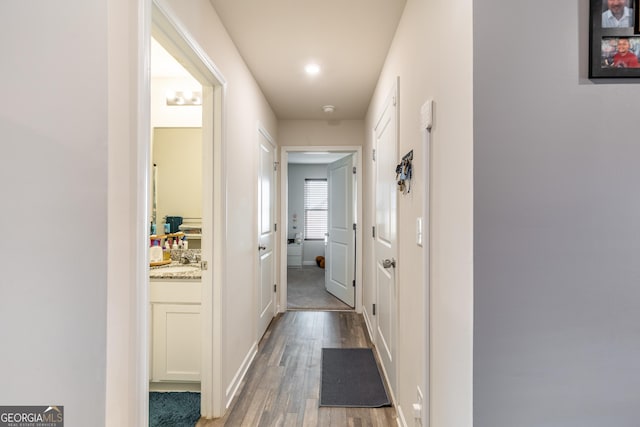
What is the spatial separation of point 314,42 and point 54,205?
2048 millimetres

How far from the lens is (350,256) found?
169 inches

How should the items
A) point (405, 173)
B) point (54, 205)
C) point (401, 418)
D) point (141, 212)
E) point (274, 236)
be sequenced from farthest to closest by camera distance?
point (274, 236) → point (401, 418) → point (405, 173) → point (141, 212) → point (54, 205)

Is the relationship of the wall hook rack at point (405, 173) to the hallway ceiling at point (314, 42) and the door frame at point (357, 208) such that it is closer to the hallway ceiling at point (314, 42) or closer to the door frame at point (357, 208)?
the hallway ceiling at point (314, 42)

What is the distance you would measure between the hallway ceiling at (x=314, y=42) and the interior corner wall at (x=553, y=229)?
1.26 m

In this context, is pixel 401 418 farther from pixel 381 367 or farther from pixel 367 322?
pixel 367 322

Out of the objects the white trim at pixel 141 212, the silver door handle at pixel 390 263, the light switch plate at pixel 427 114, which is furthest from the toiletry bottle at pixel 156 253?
the light switch plate at pixel 427 114

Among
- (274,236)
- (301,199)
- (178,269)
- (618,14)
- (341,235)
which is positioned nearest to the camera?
(618,14)

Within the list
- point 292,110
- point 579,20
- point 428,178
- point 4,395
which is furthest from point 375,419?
point 292,110

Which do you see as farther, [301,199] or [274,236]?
[301,199]

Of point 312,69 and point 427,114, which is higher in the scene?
point 312,69

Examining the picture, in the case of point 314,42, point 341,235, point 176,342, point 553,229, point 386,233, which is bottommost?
point 176,342

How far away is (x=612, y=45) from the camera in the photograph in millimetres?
895

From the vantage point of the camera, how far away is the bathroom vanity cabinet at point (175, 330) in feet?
7.04

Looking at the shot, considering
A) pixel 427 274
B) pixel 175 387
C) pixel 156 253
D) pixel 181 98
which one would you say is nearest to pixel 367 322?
pixel 175 387
